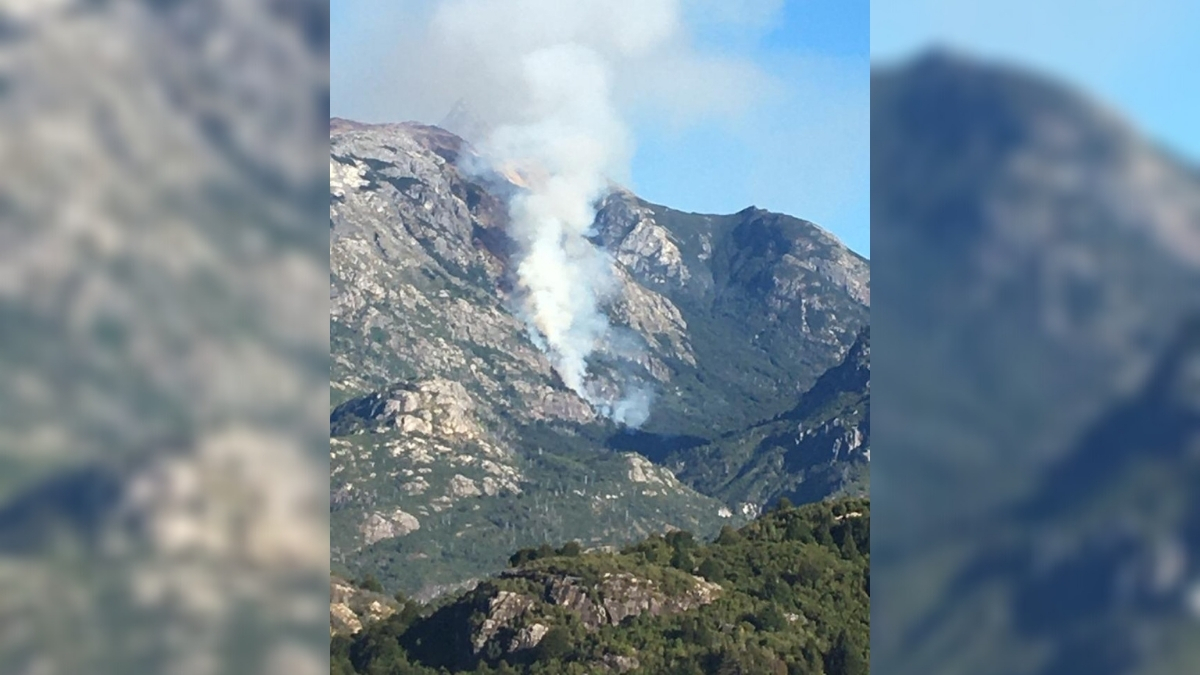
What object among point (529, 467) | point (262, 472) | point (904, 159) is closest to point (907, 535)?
point (904, 159)

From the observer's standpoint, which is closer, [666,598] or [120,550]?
[120,550]

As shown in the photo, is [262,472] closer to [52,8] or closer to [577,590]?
[52,8]

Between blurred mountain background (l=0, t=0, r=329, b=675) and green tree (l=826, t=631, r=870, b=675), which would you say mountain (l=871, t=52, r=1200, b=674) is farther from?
green tree (l=826, t=631, r=870, b=675)

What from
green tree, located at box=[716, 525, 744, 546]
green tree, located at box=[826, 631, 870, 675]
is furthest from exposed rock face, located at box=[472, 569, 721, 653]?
green tree, located at box=[716, 525, 744, 546]

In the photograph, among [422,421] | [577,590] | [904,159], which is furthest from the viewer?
[422,421]

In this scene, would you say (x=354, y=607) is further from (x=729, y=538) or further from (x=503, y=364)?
(x=503, y=364)

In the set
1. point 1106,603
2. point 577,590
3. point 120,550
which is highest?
point 577,590

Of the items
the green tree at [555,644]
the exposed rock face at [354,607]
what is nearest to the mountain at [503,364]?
the exposed rock face at [354,607]
